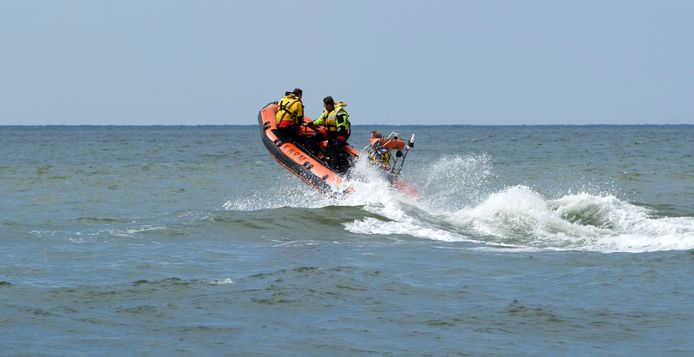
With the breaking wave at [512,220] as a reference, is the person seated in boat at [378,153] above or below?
above

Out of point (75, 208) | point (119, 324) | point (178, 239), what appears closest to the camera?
point (119, 324)

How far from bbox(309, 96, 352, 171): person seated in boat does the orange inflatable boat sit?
116 millimetres

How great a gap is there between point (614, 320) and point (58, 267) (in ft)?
16.8

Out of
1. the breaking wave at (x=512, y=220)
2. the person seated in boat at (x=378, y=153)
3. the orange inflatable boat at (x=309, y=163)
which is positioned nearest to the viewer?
the breaking wave at (x=512, y=220)

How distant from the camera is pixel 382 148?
14.5 meters

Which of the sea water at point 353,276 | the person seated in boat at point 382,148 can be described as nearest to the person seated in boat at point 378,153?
the person seated in boat at point 382,148

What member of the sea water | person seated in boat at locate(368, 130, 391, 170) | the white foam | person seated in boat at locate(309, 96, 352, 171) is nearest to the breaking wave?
the sea water

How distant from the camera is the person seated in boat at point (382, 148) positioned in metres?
14.3

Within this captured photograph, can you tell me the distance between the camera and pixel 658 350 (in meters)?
6.79

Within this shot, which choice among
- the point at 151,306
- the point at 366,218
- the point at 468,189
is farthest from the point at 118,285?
the point at 468,189
